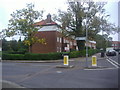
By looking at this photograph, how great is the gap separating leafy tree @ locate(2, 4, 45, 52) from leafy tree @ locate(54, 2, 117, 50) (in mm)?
4782

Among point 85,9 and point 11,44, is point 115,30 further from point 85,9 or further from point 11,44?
point 11,44

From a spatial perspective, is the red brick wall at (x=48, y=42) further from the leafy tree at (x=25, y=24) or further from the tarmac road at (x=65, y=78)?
the tarmac road at (x=65, y=78)

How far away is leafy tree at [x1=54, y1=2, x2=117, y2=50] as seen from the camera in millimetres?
33375

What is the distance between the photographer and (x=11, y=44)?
5278cm

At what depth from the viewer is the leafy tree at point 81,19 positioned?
109ft

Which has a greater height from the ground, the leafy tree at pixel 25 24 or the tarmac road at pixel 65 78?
the leafy tree at pixel 25 24

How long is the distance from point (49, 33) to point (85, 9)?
31.7 ft

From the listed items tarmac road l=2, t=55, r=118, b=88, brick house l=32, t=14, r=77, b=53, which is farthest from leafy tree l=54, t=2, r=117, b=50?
tarmac road l=2, t=55, r=118, b=88

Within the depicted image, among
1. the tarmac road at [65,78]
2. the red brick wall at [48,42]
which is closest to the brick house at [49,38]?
the red brick wall at [48,42]

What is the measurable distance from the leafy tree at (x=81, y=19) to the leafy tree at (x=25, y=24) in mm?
4782

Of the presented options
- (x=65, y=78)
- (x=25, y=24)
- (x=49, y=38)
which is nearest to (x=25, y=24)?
(x=25, y=24)

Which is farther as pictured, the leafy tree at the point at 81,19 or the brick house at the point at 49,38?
the brick house at the point at 49,38

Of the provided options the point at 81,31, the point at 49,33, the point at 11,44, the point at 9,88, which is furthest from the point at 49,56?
the point at 11,44

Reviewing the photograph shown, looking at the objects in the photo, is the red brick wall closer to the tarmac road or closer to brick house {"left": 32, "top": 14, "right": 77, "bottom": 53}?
brick house {"left": 32, "top": 14, "right": 77, "bottom": 53}
